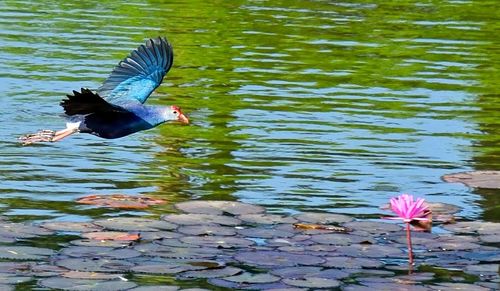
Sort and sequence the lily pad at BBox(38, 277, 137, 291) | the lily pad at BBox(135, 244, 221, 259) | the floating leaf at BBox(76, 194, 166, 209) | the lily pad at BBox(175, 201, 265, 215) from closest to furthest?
the lily pad at BBox(38, 277, 137, 291) < the lily pad at BBox(135, 244, 221, 259) < the lily pad at BBox(175, 201, 265, 215) < the floating leaf at BBox(76, 194, 166, 209)

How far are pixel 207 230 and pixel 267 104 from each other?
6.07m

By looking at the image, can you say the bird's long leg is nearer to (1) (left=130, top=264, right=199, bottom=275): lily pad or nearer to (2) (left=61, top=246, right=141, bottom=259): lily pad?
(2) (left=61, top=246, right=141, bottom=259): lily pad

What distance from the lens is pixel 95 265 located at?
765 centimetres

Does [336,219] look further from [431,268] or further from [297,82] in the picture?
[297,82]

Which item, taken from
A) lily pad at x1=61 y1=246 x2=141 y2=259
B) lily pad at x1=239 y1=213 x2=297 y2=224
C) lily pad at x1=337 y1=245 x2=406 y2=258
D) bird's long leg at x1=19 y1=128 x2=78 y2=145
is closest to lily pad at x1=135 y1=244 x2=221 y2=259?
lily pad at x1=61 y1=246 x2=141 y2=259

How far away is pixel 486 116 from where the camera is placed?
14414 millimetres

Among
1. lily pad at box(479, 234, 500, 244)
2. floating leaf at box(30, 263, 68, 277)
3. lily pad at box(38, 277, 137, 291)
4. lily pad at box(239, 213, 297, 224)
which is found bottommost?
floating leaf at box(30, 263, 68, 277)

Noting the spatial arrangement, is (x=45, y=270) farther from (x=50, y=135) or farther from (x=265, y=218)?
(x=50, y=135)

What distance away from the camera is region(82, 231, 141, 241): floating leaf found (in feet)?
27.1

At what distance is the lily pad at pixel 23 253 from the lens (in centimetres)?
782

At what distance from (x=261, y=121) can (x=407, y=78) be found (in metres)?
3.81

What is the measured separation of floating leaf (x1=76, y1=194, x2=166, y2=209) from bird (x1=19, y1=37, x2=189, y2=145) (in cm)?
49

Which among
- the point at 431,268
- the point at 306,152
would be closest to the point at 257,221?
the point at 431,268

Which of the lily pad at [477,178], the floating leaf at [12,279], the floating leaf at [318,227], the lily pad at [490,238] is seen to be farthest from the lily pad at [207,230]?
the lily pad at [477,178]
